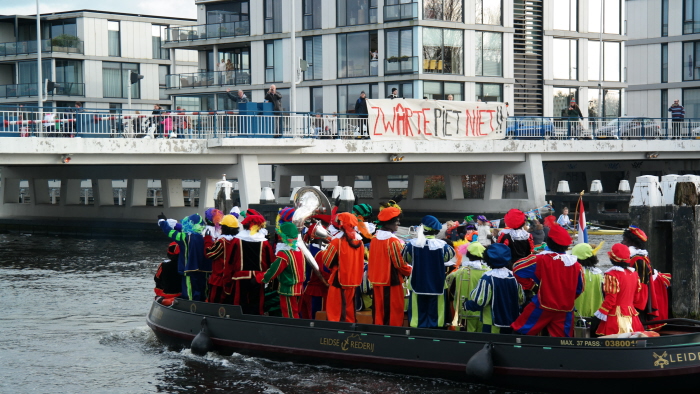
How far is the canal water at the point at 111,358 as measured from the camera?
12.1 meters

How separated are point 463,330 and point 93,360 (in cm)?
568

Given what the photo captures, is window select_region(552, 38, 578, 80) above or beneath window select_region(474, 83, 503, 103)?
above

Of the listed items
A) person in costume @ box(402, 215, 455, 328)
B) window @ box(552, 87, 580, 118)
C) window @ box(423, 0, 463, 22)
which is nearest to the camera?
person in costume @ box(402, 215, 455, 328)

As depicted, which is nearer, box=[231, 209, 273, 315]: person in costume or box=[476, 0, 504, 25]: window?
box=[231, 209, 273, 315]: person in costume

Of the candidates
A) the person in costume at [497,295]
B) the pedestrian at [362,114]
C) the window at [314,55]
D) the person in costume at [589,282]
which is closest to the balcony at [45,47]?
the window at [314,55]

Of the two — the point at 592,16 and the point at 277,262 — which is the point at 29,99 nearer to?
the point at 592,16

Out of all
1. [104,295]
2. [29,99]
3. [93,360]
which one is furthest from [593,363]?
[29,99]

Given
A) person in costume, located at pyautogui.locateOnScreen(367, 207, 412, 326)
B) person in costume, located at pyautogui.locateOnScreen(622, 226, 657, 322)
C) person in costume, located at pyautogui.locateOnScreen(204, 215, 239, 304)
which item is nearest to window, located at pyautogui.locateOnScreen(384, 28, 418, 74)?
person in costume, located at pyautogui.locateOnScreen(204, 215, 239, 304)

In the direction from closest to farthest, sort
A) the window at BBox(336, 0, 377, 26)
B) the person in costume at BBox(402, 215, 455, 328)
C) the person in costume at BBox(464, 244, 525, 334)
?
1. the person in costume at BBox(464, 244, 525, 334)
2. the person in costume at BBox(402, 215, 455, 328)
3. the window at BBox(336, 0, 377, 26)

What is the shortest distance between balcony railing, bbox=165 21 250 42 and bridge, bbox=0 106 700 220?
505 inches

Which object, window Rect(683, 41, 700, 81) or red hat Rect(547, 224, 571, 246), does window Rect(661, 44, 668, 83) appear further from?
red hat Rect(547, 224, 571, 246)

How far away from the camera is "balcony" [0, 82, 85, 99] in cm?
6106

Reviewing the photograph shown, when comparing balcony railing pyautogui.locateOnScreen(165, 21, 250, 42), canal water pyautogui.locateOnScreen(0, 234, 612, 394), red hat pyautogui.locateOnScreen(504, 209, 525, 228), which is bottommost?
canal water pyautogui.locateOnScreen(0, 234, 612, 394)

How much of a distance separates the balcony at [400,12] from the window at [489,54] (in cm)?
367
